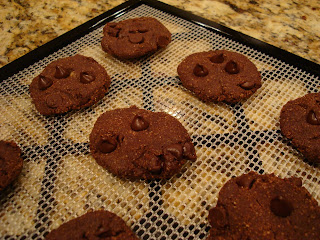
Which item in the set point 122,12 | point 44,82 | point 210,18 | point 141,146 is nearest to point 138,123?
point 141,146

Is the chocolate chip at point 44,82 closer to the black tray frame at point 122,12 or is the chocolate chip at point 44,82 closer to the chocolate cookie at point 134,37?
the black tray frame at point 122,12

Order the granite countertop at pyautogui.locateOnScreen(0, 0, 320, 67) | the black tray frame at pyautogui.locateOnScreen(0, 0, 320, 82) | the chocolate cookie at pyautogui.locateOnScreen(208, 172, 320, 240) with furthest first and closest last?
the granite countertop at pyautogui.locateOnScreen(0, 0, 320, 67) → the black tray frame at pyautogui.locateOnScreen(0, 0, 320, 82) → the chocolate cookie at pyautogui.locateOnScreen(208, 172, 320, 240)

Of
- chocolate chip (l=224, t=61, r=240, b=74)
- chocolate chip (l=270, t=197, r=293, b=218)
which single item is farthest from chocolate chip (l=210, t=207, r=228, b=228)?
chocolate chip (l=224, t=61, r=240, b=74)

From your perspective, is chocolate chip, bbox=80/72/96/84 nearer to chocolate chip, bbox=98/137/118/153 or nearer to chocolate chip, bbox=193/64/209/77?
chocolate chip, bbox=98/137/118/153

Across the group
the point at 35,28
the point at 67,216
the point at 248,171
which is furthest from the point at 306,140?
the point at 35,28

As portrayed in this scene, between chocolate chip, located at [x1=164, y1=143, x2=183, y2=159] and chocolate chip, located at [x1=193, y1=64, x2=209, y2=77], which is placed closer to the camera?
chocolate chip, located at [x1=164, y1=143, x2=183, y2=159]

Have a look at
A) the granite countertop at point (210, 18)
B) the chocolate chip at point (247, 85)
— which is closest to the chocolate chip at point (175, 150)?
the chocolate chip at point (247, 85)
